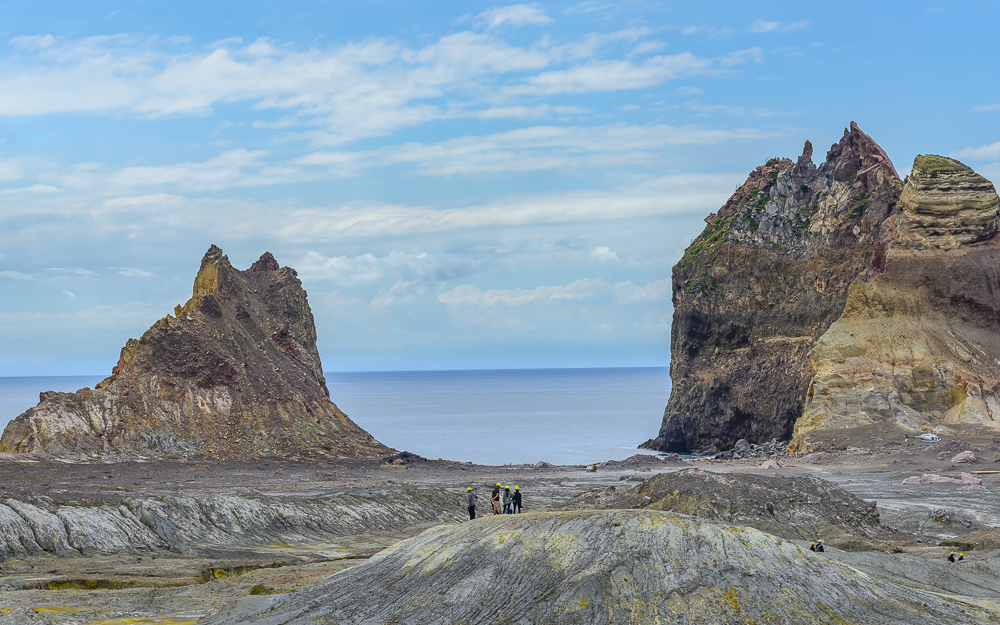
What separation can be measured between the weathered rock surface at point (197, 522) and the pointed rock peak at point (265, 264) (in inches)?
1564

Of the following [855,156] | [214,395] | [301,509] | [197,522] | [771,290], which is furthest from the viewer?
[771,290]

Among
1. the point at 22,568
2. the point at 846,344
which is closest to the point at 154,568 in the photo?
the point at 22,568

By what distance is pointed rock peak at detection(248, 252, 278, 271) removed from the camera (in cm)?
7681

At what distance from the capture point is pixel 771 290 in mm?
96000

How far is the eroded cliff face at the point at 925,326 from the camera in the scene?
2803 inches

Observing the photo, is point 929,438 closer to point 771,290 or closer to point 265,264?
point 771,290

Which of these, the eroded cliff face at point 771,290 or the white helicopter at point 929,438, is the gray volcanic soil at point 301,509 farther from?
the eroded cliff face at point 771,290

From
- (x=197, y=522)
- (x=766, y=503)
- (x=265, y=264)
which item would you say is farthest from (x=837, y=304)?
(x=197, y=522)

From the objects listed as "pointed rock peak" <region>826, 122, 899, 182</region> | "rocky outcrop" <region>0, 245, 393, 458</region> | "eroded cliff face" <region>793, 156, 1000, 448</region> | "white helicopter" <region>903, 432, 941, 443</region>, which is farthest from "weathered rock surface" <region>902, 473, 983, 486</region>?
"pointed rock peak" <region>826, 122, 899, 182</region>

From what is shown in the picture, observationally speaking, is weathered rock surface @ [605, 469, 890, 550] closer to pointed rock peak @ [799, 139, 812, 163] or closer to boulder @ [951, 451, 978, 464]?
boulder @ [951, 451, 978, 464]

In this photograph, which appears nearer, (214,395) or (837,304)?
(214,395)

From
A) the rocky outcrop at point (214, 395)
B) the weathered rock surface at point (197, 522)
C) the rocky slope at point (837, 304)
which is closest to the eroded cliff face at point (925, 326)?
the rocky slope at point (837, 304)

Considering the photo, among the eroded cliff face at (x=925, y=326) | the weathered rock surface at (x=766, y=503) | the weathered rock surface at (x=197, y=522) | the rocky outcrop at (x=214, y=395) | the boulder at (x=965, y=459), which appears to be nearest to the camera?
the weathered rock surface at (x=197, y=522)

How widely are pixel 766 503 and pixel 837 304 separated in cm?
6154
